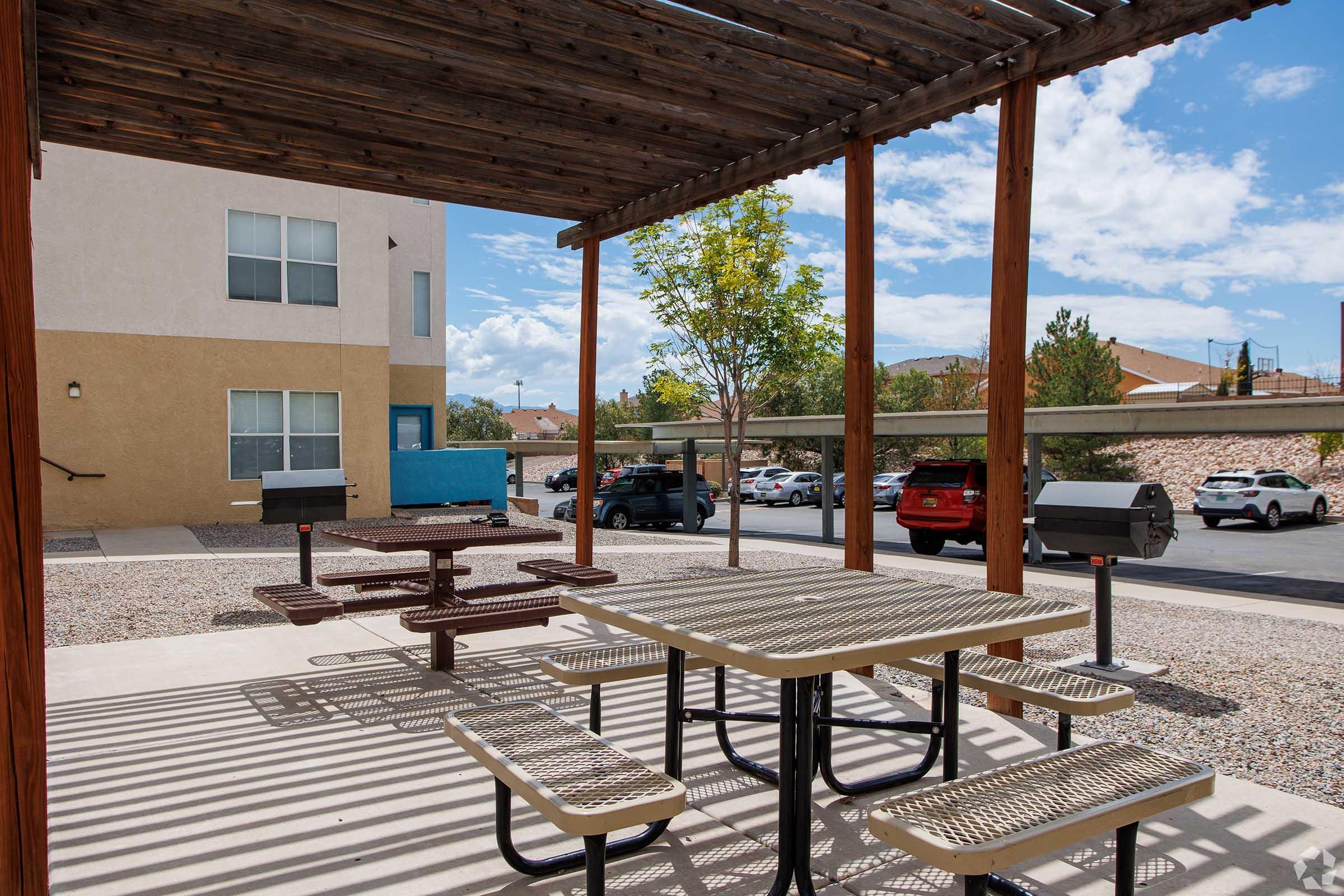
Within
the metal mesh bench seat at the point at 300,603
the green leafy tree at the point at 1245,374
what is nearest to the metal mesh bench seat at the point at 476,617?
the metal mesh bench seat at the point at 300,603

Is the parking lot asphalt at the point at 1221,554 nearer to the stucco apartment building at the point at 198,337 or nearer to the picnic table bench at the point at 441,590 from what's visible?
the stucco apartment building at the point at 198,337

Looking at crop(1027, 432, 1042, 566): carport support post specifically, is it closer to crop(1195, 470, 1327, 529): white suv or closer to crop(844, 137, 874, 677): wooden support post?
→ crop(844, 137, 874, 677): wooden support post

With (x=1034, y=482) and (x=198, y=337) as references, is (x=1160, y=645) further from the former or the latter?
(x=198, y=337)

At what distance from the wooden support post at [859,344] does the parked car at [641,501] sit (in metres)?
15.5

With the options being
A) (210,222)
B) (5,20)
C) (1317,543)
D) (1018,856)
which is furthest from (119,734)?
(1317,543)

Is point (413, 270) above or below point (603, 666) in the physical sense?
above

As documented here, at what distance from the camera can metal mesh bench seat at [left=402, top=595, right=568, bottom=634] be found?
516 centimetres

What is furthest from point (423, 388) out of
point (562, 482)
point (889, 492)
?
point (562, 482)

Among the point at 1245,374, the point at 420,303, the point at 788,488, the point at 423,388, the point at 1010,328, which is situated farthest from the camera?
the point at 1245,374

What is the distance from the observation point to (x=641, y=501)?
20.9m

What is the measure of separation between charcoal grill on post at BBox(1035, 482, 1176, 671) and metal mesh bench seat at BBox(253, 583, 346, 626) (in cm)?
456

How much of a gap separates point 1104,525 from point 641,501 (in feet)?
51.9

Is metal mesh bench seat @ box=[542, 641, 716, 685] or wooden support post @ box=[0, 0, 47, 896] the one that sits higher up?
wooden support post @ box=[0, 0, 47, 896]

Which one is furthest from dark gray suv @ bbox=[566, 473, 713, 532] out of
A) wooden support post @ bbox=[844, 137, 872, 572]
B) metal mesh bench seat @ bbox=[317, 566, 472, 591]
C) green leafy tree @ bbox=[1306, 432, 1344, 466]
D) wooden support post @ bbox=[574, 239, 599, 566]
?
green leafy tree @ bbox=[1306, 432, 1344, 466]
